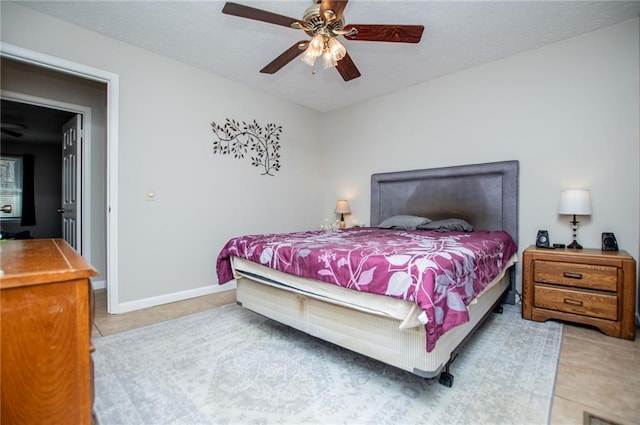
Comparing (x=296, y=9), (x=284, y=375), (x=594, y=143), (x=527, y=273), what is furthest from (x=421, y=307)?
(x=594, y=143)

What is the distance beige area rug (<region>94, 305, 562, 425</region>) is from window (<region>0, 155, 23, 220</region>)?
555 centimetres

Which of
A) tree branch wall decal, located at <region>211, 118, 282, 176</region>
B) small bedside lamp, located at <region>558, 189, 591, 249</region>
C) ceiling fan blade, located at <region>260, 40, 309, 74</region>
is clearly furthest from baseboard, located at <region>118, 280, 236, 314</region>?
small bedside lamp, located at <region>558, 189, 591, 249</region>

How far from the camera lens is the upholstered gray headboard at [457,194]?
3154 millimetres

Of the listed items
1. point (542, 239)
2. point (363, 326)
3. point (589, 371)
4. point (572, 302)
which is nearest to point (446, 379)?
point (363, 326)

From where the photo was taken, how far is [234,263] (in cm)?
255

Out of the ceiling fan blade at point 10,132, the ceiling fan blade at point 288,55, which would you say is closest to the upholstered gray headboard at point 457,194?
the ceiling fan blade at point 288,55

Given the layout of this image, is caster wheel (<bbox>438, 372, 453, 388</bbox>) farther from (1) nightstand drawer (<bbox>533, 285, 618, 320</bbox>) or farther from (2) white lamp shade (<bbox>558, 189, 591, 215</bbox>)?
(2) white lamp shade (<bbox>558, 189, 591, 215</bbox>)

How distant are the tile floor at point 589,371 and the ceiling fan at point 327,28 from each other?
2.39 meters

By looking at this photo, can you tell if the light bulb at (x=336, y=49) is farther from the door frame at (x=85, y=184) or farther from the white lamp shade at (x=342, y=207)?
the door frame at (x=85, y=184)

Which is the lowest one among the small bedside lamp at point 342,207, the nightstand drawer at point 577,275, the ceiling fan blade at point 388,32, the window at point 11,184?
the nightstand drawer at point 577,275

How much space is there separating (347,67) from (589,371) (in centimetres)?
275

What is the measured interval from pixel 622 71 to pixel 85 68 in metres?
4.89

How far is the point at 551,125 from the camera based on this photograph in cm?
294

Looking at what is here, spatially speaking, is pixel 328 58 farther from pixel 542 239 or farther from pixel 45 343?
pixel 542 239
